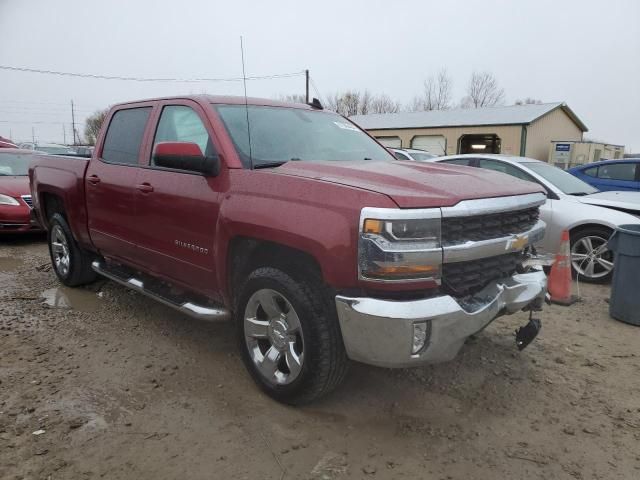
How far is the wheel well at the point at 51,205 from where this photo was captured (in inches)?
207

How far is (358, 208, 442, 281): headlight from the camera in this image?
7.77ft

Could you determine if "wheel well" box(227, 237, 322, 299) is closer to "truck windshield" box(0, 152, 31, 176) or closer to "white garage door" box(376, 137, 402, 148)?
"truck windshield" box(0, 152, 31, 176)

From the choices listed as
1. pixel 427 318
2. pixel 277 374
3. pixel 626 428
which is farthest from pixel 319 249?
pixel 626 428

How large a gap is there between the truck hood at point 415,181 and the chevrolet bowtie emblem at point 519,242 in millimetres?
270

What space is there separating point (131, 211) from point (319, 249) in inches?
83.7

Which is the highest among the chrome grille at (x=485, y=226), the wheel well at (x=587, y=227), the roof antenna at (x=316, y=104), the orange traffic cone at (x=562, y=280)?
the roof antenna at (x=316, y=104)

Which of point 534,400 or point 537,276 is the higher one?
point 537,276

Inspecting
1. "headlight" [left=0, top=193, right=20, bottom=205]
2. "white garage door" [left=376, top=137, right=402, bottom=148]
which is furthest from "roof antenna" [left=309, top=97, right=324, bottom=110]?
"white garage door" [left=376, top=137, right=402, bottom=148]

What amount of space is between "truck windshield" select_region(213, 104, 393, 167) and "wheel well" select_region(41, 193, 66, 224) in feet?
9.17

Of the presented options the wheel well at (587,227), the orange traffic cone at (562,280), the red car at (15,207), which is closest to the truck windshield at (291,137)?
the orange traffic cone at (562,280)

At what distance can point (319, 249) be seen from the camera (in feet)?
8.27

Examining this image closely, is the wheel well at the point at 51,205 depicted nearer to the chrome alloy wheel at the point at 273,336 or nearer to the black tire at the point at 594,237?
the chrome alloy wheel at the point at 273,336

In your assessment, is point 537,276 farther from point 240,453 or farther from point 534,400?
point 240,453

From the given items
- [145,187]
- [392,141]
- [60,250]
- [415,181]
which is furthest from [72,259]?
[392,141]
